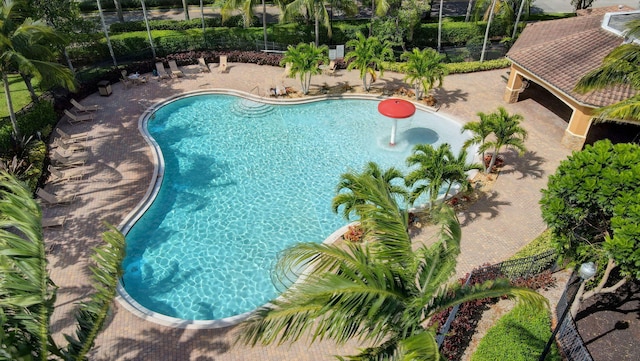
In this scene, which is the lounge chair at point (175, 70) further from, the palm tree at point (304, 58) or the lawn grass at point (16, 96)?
the palm tree at point (304, 58)

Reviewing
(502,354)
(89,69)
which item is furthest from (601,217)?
(89,69)

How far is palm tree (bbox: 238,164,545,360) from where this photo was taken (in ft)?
28.5

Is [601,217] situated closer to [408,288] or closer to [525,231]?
[525,231]

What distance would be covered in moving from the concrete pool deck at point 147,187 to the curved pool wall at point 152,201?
0.26m

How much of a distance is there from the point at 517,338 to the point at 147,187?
17495 millimetres

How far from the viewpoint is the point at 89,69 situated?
31.4 m

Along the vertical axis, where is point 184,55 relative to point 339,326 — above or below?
below

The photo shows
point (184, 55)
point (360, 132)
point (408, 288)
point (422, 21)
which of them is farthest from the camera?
point (422, 21)

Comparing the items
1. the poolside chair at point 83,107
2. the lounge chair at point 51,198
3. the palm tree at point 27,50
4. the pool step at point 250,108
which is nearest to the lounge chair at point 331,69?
the pool step at point 250,108

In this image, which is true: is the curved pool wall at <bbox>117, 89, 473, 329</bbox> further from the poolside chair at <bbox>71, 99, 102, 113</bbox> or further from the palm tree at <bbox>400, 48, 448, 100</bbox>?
the poolside chair at <bbox>71, 99, 102, 113</bbox>

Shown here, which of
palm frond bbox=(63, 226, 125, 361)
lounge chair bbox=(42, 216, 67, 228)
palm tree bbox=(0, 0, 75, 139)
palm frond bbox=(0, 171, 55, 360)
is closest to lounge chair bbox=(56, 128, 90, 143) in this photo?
palm tree bbox=(0, 0, 75, 139)

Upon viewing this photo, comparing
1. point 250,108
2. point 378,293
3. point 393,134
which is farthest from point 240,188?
point 378,293

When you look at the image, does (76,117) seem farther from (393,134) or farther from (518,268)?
(518,268)

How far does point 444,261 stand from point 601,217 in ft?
23.8
